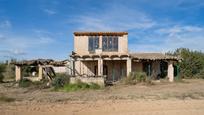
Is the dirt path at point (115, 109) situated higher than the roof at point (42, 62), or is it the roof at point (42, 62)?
the roof at point (42, 62)

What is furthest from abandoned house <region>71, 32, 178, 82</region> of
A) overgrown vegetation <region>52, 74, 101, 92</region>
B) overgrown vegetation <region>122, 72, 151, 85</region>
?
overgrown vegetation <region>52, 74, 101, 92</region>

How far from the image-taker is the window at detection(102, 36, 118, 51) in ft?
106

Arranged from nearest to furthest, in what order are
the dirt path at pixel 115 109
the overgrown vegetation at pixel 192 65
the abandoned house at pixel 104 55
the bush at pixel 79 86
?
the dirt path at pixel 115 109, the bush at pixel 79 86, the abandoned house at pixel 104 55, the overgrown vegetation at pixel 192 65

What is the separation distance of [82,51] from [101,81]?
6145 mm

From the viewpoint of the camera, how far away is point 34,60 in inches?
1305

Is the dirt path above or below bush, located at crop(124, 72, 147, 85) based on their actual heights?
below

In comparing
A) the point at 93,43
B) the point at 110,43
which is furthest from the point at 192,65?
the point at 93,43

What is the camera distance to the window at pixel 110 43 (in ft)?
106

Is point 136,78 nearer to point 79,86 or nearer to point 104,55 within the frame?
point 104,55

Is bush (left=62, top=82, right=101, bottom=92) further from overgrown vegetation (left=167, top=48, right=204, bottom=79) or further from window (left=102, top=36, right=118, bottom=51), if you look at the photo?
overgrown vegetation (left=167, top=48, right=204, bottom=79)

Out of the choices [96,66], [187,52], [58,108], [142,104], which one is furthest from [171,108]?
[187,52]

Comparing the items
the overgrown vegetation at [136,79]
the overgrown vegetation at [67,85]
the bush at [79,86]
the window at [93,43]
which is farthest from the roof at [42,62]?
the overgrown vegetation at [136,79]

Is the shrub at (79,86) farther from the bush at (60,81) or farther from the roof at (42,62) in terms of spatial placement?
the roof at (42,62)

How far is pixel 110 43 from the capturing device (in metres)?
32.5
